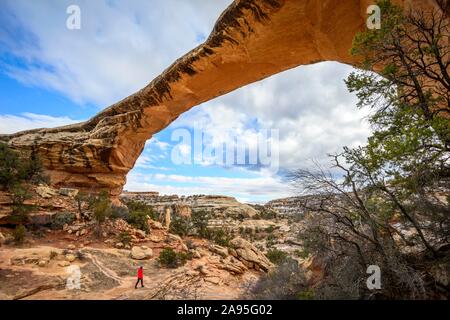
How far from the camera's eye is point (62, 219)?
1130 centimetres

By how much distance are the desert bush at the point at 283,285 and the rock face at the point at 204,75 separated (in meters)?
5.93

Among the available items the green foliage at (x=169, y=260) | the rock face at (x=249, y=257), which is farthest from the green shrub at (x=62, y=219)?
the rock face at (x=249, y=257)

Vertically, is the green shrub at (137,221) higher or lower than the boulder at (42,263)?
higher

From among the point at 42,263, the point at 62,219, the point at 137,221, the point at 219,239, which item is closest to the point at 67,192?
the point at 62,219

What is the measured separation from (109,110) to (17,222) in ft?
25.5

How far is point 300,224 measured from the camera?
4.68m

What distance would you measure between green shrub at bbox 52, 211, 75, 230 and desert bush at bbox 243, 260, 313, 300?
9.57 meters

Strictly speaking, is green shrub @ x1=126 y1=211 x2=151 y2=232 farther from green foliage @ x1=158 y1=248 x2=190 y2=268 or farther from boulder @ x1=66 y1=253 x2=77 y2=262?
boulder @ x1=66 y1=253 x2=77 y2=262

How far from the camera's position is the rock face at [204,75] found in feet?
24.6

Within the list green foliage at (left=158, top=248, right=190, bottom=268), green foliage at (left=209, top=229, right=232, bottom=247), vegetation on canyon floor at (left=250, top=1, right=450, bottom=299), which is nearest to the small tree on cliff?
vegetation on canyon floor at (left=250, top=1, right=450, bottom=299)

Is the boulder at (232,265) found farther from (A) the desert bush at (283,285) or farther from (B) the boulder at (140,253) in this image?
(A) the desert bush at (283,285)

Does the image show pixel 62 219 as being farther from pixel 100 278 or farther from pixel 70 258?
pixel 100 278
